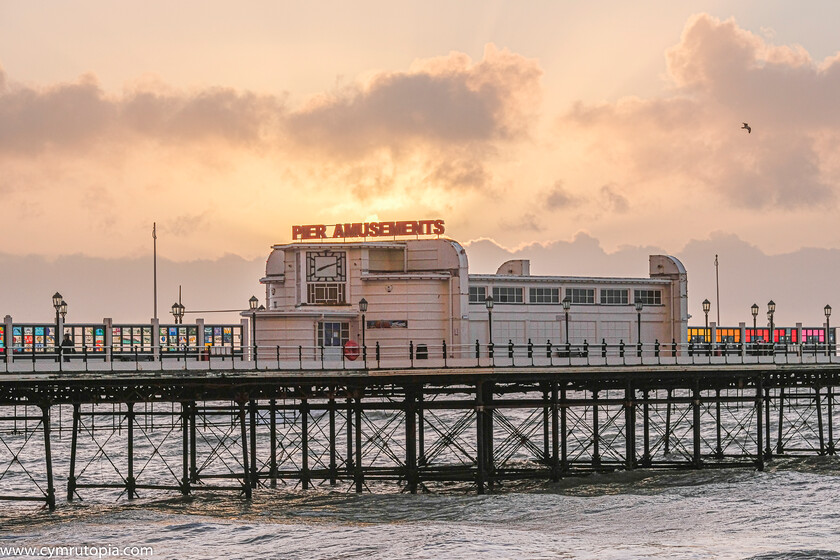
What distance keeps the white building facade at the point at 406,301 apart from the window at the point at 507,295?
0.05 meters

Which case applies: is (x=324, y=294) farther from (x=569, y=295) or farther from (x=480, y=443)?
(x=480, y=443)

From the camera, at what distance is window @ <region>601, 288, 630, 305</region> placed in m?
63.1

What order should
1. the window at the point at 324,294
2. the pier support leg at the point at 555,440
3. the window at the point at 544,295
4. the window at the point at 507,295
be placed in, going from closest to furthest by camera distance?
the pier support leg at the point at 555,440 → the window at the point at 324,294 → the window at the point at 507,295 → the window at the point at 544,295

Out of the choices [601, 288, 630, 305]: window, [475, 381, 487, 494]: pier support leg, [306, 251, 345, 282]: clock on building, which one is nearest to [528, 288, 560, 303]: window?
[601, 288, 630, 305]: window

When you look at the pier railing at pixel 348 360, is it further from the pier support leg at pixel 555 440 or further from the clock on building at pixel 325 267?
the clock on building at pixel 325 267

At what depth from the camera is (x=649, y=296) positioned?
64.8 m

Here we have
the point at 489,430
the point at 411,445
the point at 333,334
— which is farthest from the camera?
the point at 333,334

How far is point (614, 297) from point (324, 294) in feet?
47.0

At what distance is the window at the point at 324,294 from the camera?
191 feet

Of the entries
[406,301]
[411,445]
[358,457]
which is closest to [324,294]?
[406,301]

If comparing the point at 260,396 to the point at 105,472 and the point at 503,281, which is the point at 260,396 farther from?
the point at 105,472

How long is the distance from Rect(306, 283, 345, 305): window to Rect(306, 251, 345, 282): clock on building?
0.87 ft

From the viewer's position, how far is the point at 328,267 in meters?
58.7

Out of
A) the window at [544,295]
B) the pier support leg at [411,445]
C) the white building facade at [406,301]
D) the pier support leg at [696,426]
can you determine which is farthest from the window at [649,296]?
the pier support leg at [411,445]
